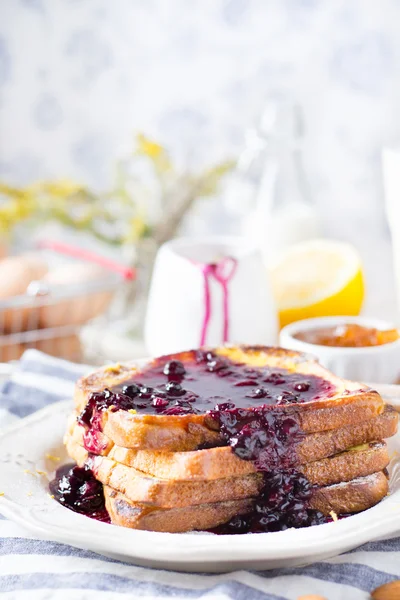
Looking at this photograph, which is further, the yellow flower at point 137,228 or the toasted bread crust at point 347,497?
the yellow flower at point 137,228

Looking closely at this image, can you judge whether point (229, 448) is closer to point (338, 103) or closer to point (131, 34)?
point (338, 103)

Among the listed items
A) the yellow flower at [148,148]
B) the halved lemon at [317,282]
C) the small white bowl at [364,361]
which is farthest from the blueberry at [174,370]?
the yellow flower at [148,148]

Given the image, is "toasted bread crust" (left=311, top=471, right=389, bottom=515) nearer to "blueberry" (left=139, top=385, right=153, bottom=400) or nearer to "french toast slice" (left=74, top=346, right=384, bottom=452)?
"french toast slice" (left=74, top=346, right=384, bottom=452)

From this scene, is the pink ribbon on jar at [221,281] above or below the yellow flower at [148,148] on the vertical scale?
below

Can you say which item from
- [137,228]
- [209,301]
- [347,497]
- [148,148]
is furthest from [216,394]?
[148,148]

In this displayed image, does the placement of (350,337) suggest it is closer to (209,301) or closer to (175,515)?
(209,301)

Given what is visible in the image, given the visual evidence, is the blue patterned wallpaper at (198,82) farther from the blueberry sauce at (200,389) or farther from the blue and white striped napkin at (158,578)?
the blue and white striped napkin at (158,578)

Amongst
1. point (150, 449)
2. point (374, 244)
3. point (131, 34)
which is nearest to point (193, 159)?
point (131, 34)
